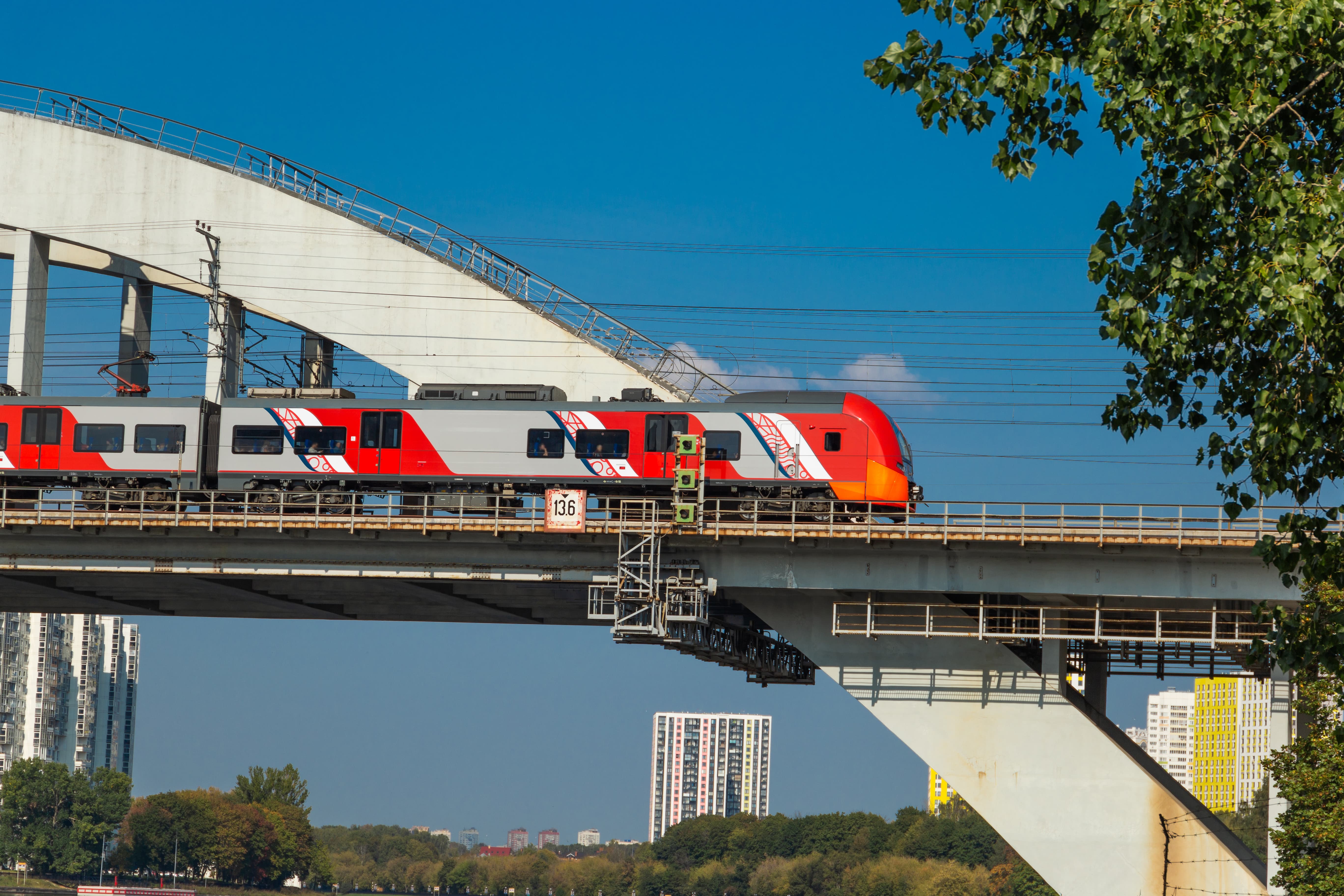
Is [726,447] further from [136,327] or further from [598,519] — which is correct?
[136,327]

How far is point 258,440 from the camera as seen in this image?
154ft

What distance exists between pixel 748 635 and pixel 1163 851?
1634 cm

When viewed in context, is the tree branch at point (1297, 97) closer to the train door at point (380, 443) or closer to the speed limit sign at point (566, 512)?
the speed limit sign at point (566, 512)

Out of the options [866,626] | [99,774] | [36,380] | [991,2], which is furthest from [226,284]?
[99,774]

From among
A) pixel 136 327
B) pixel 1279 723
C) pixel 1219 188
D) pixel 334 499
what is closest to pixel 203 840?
pixel 136 327

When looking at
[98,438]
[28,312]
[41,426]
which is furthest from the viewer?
[28,312]

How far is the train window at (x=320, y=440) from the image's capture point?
152 feet

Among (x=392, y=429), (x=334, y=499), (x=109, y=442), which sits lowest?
(x=334, y=499)

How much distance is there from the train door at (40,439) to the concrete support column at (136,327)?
12.4 metres

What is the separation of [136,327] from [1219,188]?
53286 mm

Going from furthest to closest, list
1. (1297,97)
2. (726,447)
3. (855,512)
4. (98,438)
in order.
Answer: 1. (98,438)
2. (726,447)
3. (855,512)
4. (1297,97)

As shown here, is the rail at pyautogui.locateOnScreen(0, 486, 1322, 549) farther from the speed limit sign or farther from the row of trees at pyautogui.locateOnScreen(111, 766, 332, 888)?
the row of trees at pyautogui.locateOnScreen(111, 766, 332, 888)

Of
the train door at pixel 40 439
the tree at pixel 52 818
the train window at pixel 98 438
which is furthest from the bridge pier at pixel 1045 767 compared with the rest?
the tree at pixel 52 818

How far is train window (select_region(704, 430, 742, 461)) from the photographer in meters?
44.0
